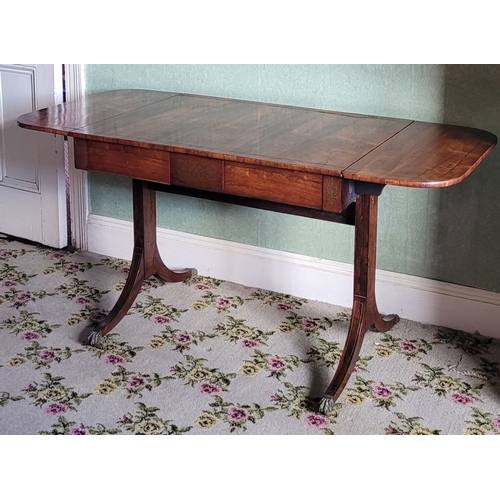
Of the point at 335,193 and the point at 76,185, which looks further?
the point at 76,185

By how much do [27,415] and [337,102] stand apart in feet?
5.04

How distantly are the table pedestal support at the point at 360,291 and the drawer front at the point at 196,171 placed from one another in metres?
0.45

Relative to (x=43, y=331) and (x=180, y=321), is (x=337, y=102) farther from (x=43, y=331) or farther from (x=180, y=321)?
(x=43, y=331)

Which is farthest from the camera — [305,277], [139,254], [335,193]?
[305,277]

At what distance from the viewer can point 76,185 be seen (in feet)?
12.5

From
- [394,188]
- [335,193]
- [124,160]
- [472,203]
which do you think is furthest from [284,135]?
[472,203]

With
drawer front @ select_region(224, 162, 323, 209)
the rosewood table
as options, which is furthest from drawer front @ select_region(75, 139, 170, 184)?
drawer front @ select_region(224, 162, 323, 209)

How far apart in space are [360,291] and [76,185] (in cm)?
161

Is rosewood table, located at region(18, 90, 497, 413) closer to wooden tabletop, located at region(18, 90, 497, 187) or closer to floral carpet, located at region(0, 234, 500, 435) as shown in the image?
wooden tabletop, located at region(18, 90, 497, 187)

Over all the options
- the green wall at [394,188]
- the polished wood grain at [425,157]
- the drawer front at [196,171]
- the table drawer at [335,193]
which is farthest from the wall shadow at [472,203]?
the drawer front at [196,171]

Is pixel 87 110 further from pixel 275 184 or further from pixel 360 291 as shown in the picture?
pixel 360 291

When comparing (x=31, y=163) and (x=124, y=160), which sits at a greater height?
(x=124, y=160)
